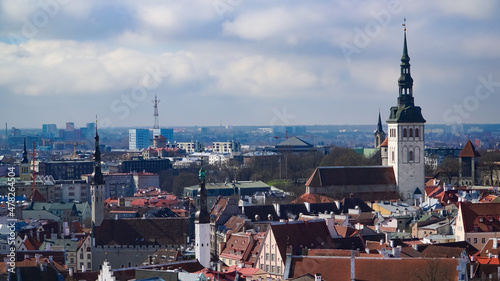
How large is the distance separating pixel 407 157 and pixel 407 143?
4.42 feet

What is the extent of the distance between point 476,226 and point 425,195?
3794cm

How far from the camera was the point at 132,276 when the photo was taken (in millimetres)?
47344

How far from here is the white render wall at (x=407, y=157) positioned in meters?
103

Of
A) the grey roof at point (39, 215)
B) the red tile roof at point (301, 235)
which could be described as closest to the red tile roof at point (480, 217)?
the red tile roof at point (301, 235)

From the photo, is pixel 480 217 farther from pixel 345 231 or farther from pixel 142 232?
pixel 142 232

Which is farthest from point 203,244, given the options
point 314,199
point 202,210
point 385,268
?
point 314,199

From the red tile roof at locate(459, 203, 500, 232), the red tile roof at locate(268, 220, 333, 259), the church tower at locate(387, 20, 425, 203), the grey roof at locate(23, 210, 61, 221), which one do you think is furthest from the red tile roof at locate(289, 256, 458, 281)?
the church tower at locate(387, 20, 425, 203)

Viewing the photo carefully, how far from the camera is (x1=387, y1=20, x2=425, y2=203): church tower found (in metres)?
103

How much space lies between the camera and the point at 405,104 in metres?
105

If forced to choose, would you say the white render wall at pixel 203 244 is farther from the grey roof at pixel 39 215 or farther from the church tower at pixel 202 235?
the grey roof at pixel 39 215

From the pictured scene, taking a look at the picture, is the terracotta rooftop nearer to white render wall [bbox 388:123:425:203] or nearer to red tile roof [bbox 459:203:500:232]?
red tile roof [bbox 459:203:500:232]

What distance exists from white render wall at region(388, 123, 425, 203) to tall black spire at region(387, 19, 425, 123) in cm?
59

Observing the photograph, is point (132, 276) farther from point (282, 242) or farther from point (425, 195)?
point (425, 195)

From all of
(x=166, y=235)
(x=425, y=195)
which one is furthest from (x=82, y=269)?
(x=425, y=195)
